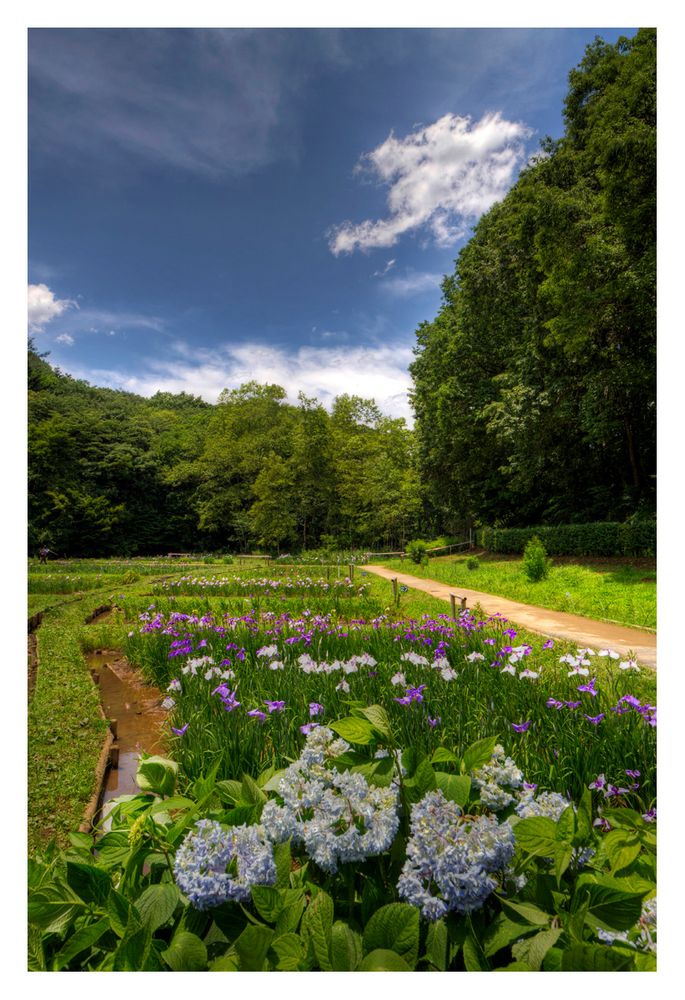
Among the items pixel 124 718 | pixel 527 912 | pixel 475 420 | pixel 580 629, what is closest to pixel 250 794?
pixel 527 912

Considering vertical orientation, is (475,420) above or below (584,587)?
above

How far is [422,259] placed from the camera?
2514 mm

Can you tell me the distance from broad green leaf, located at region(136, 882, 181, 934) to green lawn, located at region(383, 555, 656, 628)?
5.94 m

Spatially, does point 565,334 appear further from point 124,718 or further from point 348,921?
point 348,921

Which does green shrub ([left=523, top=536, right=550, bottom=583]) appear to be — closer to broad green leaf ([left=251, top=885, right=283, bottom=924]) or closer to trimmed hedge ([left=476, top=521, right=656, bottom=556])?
trimmed hedge ([left=476, top=521, right=656, bottom=556])

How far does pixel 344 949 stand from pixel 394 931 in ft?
0.29

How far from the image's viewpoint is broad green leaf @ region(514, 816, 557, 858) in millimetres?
961

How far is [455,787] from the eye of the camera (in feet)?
3.27

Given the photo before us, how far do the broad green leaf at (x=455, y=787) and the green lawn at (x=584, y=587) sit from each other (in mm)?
5577

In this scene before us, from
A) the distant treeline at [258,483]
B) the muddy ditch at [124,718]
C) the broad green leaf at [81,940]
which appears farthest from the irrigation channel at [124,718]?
the distant treeline at [258,483]

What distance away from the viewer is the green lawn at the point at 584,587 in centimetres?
652

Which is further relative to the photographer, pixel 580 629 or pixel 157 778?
pixel 580 629
